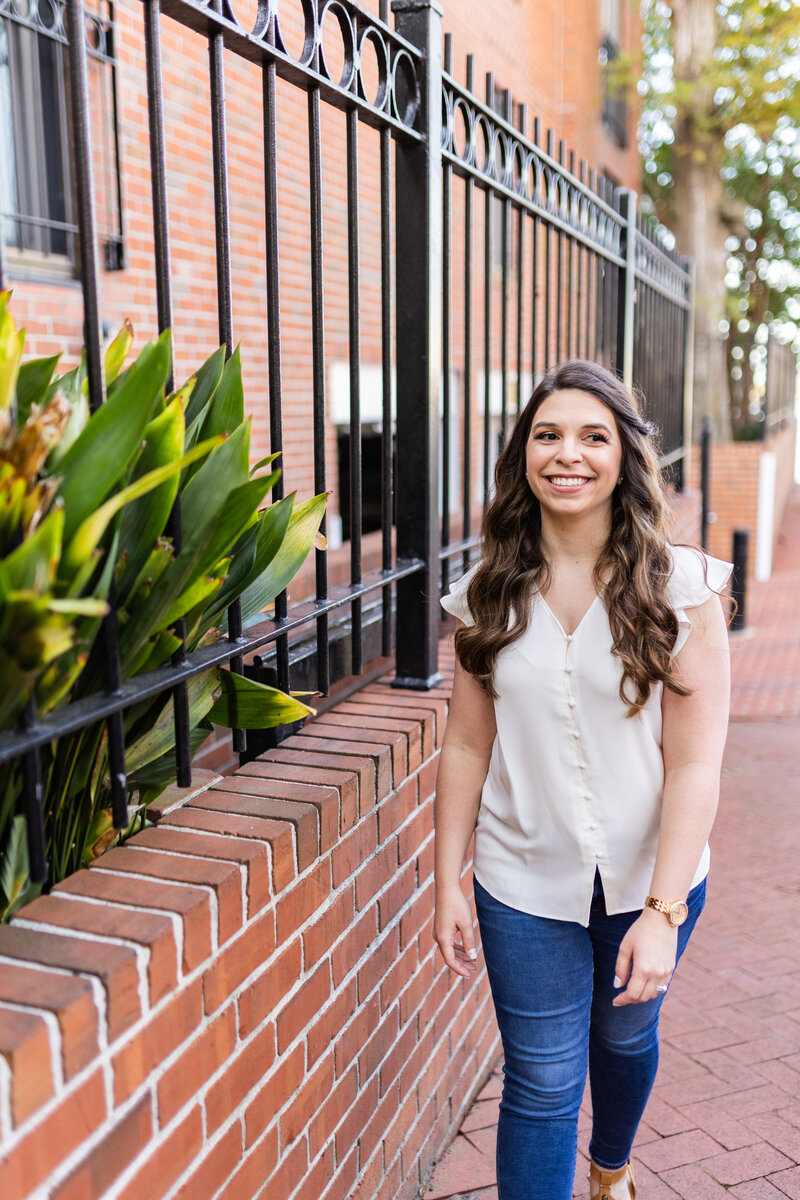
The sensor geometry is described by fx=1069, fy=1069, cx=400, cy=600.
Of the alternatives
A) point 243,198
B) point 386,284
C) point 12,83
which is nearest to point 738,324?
point 243,198

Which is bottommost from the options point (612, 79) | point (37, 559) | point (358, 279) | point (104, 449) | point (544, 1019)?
point (544, 1019)

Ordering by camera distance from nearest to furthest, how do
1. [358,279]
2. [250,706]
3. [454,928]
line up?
[250,706], [454,928], [358,279]

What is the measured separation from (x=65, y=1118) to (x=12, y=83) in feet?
18.4

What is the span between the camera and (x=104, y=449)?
1.31m

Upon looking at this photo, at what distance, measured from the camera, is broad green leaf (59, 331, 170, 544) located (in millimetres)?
1302

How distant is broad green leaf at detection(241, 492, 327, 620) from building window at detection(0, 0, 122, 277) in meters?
4.12

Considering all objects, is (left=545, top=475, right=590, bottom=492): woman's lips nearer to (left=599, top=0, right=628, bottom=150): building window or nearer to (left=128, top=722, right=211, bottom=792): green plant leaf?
(left=128, top=722, right=211, bottom=792): green plant leaf

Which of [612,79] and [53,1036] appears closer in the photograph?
[53,1036]

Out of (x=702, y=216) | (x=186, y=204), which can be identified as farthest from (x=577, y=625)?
(x=702, y=216)

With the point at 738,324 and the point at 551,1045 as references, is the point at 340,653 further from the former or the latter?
the point at 738,324

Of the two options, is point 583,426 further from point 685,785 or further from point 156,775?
point 156,775

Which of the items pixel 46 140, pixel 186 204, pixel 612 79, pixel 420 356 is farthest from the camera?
pixel 612 79

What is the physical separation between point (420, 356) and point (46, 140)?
4035 mm

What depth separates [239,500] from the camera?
1539 mm
